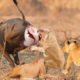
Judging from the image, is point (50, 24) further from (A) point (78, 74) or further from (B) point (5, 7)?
(A) point (78, 74)

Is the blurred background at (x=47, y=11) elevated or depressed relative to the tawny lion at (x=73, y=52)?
depressed

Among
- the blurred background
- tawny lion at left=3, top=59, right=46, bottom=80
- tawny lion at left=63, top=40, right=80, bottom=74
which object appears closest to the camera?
tawny lion at left=3, top=59, right=46, bottom=80

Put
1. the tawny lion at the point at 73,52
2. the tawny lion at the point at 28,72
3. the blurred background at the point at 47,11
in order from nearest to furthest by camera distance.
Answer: the tawny lion at the point at 28,72
the tawny lion at the point at 73,52
the blurred background at the point at 47,11

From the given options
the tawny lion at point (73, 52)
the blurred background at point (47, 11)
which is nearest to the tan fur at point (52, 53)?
the tawny lion at point (73, 52)

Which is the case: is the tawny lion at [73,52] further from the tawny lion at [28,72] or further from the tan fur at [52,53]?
the tawny lion at [28,72]

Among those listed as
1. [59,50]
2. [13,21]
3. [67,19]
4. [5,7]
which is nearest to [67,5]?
[67,19]

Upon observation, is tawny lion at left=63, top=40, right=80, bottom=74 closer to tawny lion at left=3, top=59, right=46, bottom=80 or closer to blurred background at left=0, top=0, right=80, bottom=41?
tawny lion at left=3, top=59, right=46, bottom=80

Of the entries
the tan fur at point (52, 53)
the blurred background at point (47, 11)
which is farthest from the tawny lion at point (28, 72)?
the blurred background at point (47, 11)

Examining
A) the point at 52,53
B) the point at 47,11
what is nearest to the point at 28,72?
the point at 52,53

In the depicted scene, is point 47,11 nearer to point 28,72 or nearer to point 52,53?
point 52,53

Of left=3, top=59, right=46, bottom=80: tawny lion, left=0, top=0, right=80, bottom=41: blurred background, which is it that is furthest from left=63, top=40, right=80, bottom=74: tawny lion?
left=0, top=0, right=80, bottom=41: blurred background

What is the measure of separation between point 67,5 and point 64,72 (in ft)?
16.0

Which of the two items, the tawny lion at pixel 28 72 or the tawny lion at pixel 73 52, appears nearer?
the tawny lion at pixel 28 72

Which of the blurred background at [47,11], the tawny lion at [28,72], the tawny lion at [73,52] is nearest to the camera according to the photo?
the tawny lion at [28,72]
